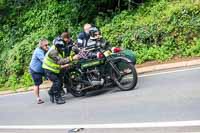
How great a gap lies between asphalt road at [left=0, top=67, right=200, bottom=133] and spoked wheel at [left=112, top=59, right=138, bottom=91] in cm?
18

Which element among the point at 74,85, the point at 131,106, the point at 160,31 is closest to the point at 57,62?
the point at 74,85

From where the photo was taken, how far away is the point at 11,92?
17906mm

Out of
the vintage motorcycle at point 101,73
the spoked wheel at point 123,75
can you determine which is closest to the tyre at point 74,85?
the vintage motorcycle at point 101,73

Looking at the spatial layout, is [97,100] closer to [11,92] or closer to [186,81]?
[186,81]

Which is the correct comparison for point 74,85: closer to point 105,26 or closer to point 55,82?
point 55,82

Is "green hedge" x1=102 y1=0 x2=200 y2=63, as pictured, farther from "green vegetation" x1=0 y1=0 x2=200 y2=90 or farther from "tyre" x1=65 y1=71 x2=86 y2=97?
"tyre" x1=65 y1=71 x2=86 y2=97

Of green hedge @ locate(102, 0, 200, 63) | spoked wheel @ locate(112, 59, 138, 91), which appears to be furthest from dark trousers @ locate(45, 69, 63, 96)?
green hedge @ locate(102, 0, 200, 63)

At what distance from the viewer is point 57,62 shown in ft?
39.9

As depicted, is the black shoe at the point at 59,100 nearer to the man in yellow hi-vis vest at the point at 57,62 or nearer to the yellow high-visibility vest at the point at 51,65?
the man in yellow hi-vis vest at the point at 57,62

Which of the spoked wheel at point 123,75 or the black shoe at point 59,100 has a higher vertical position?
the spoked wheel at point 123,75

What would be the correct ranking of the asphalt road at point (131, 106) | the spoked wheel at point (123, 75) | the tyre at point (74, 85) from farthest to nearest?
the tyre at point (74, 85)
the spoked wheel at point (123, 75)
the asphalt road at point (131, 106)

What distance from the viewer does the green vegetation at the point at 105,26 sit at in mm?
14859

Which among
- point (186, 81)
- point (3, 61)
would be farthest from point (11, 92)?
point (186, 81)

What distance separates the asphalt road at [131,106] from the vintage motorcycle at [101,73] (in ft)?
0.77
